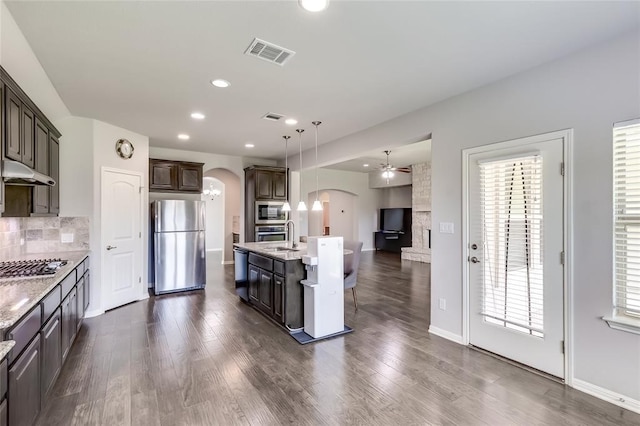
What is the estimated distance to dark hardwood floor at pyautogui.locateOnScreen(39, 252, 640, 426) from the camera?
207cm

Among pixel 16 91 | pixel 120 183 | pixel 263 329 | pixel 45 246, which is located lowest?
pixel 263 329

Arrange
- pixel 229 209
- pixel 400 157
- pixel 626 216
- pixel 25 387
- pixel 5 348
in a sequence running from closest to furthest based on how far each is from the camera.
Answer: pixel 5 348 < pixel 25 387 < pixel 626 216 < pixel 400 157 < pixel 229 209

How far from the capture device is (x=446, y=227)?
3.40 meters

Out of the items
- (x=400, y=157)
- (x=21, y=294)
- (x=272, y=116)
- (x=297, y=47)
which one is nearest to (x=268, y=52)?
(x=297, y=47)

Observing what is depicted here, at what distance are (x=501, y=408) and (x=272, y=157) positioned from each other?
596 centimetres

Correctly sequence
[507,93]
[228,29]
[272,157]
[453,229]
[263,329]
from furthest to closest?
1. [272,157]
2. [263,329]
3. [453,229]
4. [507,93]
5. [228,29]

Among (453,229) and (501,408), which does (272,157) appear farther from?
(501,408)

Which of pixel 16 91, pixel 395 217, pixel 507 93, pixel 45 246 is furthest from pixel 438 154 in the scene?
pixel 395 217

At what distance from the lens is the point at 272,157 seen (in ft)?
22.7

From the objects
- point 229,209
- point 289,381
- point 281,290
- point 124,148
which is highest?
point 124,148

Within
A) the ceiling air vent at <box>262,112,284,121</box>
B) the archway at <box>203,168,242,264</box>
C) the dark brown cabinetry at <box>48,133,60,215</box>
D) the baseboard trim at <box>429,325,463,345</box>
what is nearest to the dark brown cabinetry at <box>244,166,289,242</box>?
the archway at <box>203,168,242,264</box>

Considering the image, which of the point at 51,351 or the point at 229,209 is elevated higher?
the point at 229,209

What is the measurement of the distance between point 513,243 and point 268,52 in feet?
9.00

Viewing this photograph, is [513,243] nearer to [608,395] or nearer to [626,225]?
[626,225]
